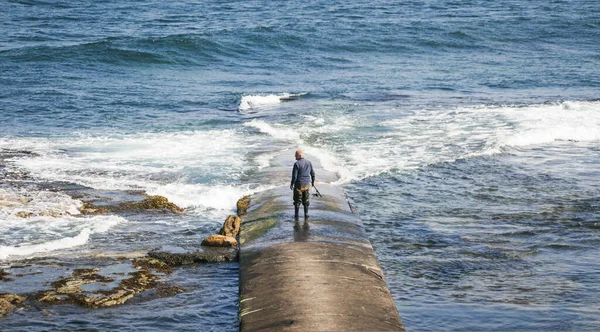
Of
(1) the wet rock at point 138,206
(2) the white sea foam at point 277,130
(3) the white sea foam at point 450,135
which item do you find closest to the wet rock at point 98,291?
(1) the wet rock at point 138,206

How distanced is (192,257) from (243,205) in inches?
168

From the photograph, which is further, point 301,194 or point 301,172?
point 301,194

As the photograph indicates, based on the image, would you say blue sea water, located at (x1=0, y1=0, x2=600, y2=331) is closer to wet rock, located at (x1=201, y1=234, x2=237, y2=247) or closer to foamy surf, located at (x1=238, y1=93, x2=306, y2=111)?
foamy surf, located at (x1=238, y1=93, x2=306, y2=111)

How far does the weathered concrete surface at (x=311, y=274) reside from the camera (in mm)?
13297

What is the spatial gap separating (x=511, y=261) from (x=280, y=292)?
5.41m

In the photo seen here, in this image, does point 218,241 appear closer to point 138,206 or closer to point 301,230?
point 301,230

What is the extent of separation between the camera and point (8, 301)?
46.3ft

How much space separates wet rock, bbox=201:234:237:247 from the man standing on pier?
5.76 ft

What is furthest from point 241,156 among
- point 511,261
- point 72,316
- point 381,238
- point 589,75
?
point 589,75

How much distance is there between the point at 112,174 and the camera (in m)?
24.0

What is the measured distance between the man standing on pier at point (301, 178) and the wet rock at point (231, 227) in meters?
1.41

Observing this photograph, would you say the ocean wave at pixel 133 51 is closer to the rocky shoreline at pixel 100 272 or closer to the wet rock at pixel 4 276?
the rocky shoreline at pixel 100 272

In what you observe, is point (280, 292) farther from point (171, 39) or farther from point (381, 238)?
point (171, 39)

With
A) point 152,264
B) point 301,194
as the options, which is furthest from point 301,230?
point 152,264
